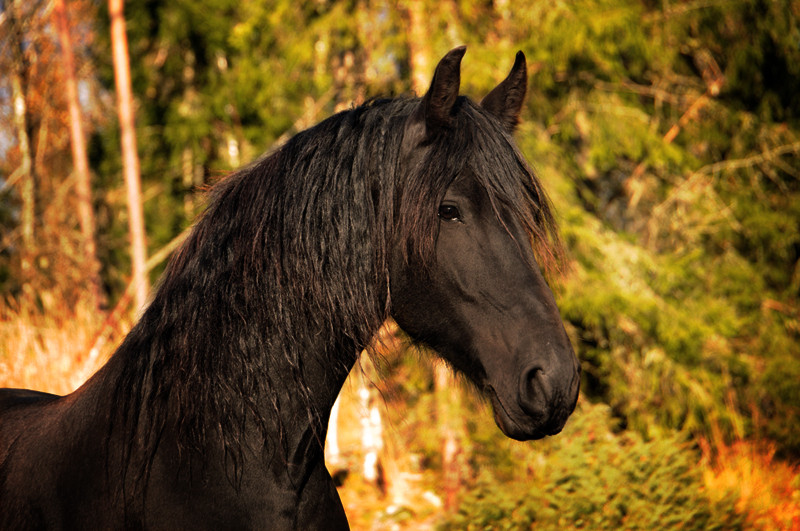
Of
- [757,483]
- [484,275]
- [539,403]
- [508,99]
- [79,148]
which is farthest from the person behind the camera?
[79,148]

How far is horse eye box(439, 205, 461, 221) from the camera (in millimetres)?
1781

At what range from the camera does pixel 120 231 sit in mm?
16062

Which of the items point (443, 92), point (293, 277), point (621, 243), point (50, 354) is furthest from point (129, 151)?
point (443, 92)

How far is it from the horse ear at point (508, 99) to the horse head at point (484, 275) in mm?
266

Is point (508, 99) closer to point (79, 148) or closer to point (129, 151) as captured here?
point (129, 151)

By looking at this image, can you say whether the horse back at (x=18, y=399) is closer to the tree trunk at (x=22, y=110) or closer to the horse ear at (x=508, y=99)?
the horse ear at (x=508, y=99)

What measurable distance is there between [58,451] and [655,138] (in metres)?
7.22

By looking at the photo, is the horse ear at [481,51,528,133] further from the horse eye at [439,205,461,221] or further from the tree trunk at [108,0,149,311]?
the tree trunk at [108,0,149,311]

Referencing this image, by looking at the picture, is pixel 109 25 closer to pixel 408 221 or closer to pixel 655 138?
pixel 655 138

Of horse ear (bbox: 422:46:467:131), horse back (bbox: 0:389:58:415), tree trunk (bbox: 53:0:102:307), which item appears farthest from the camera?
tree trunk (bbox: 53:0:102:307)

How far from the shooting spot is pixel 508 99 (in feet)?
7.13

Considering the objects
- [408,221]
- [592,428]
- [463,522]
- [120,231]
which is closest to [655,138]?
[592,428]

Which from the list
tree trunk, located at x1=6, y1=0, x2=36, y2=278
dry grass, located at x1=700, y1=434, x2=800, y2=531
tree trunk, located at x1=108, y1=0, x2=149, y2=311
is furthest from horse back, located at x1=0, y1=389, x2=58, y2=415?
tree trunk, located at x1=6, y1=0, x2=36, y2=278

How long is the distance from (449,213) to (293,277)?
0.48 metres
